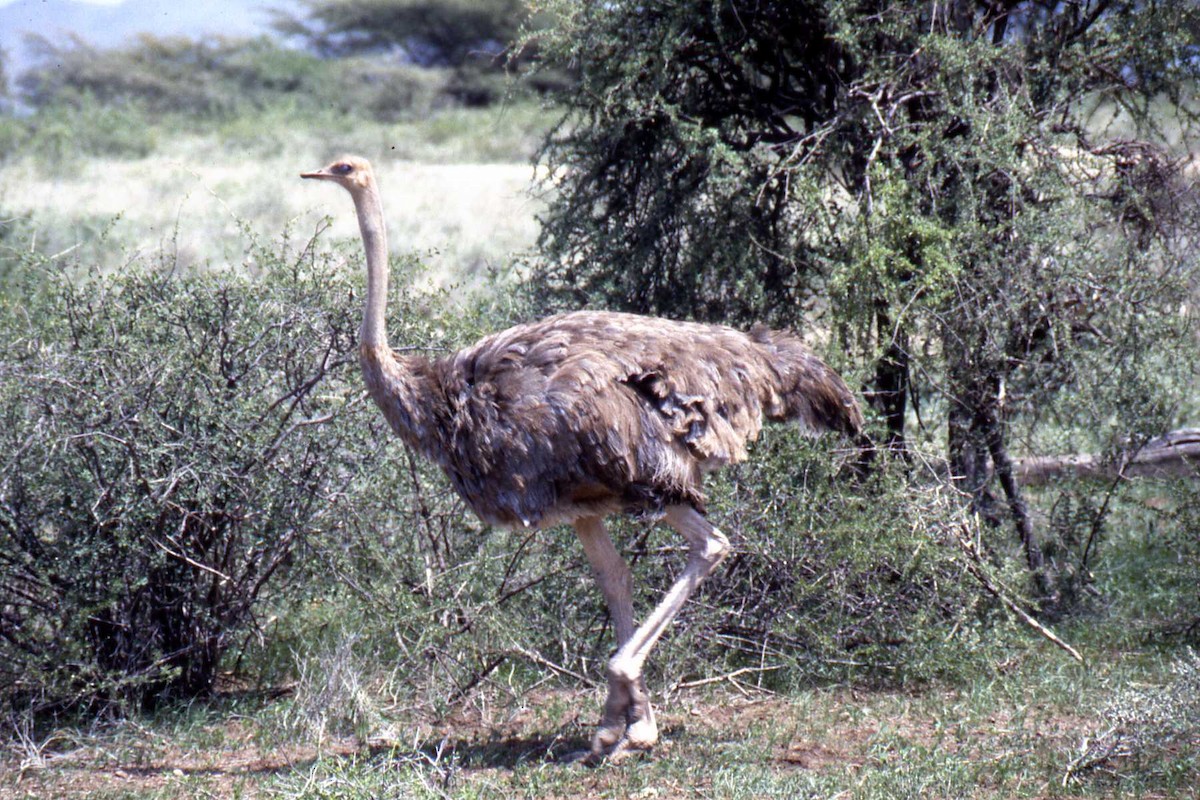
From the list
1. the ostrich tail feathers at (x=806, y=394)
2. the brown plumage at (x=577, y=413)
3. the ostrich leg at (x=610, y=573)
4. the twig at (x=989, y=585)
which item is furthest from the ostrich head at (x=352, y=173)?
the twig at (x=989, y=585)

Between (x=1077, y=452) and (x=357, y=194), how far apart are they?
369cm

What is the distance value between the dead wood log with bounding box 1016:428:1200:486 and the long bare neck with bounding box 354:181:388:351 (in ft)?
11.0

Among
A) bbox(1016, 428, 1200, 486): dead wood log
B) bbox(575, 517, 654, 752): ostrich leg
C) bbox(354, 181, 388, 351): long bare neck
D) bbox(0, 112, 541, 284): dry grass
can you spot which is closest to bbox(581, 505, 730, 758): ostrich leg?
bbox(575, 517, 654, 752): ostrich leg

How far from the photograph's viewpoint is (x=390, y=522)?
5.83m

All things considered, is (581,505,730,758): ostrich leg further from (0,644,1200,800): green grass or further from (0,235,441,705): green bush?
(0,235,441,705): green bush

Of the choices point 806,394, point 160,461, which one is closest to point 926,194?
point 806,394

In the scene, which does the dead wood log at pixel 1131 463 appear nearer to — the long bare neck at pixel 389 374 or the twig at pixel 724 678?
the twig at pixel 724 678

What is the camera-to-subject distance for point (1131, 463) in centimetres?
646

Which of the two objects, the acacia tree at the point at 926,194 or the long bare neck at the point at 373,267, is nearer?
the long bare neck at the point at 373,267

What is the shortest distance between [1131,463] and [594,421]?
317cm

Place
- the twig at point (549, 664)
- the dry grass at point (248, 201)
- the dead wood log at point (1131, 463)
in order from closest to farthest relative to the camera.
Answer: the twig at point (549, 664) → the dead wood log at point (1131, 463) → the dry grass at point (248, 201)

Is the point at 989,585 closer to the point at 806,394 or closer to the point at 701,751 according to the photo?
the point at 806,394

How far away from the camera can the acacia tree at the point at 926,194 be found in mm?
6012

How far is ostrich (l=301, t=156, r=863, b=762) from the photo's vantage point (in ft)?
15.0
